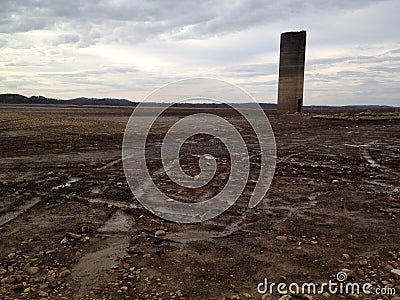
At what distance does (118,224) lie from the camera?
4.66 meters

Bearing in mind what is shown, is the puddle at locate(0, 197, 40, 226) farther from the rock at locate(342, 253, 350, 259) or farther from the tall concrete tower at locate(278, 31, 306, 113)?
the tall concrete tower at locate(278, 31, 306, 113)

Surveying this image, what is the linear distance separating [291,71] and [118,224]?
35.7 meters

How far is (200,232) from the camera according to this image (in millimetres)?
4371

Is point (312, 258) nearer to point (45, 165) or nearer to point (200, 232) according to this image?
point (200, 232)

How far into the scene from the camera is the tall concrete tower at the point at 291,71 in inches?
1452

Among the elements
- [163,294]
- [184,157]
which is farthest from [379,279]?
[184,157]

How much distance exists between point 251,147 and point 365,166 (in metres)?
4.24

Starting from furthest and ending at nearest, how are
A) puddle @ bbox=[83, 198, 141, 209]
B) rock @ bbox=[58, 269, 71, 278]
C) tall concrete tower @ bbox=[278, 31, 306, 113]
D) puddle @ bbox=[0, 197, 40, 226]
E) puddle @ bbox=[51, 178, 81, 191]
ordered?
tall concrete tower @ bbox=[278, 31, 306, 113] < puddle @ bbox=[51, 178, 81, 191] < puddle @ bbox=[83, 198, 141, 209] < puddle @ bbox=[0, 197, 40, 226] < rock @ bbox=[58, 269, 71, 278]

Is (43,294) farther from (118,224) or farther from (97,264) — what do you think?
(118,224)

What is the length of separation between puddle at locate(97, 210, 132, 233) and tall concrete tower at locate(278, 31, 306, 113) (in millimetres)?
34922

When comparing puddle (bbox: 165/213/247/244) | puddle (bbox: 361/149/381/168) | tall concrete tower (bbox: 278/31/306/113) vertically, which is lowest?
puddle (bbox: 165/213/247/244)

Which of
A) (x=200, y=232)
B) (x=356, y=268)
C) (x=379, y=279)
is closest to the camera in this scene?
(x=379, y=279)
